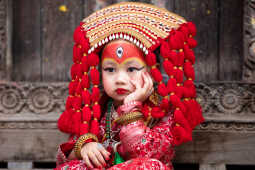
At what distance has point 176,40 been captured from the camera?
1.64m

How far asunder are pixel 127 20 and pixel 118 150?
590 mm

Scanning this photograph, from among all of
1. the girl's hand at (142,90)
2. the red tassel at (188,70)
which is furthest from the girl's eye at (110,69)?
the red tassel at (188,70)

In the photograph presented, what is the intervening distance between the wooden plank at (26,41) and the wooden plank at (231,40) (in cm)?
113

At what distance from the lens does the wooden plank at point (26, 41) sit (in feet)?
7.66

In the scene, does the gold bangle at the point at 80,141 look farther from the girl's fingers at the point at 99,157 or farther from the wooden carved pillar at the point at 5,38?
the wooden carved pillar at the point at 5,38

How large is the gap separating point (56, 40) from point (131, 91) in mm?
874

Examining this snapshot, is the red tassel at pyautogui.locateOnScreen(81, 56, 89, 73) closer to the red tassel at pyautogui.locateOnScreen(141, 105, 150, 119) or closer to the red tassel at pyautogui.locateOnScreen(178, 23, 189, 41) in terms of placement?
the red tassel at pyautogui.locateOnScreen(141, 105, 150, 119)

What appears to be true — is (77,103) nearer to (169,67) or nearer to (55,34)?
(169,67)

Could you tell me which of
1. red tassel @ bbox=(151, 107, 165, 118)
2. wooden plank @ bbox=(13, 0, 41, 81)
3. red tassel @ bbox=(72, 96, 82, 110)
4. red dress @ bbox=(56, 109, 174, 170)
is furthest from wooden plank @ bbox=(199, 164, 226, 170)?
wooden plank @ bbox=(13, 0, 41, 81)

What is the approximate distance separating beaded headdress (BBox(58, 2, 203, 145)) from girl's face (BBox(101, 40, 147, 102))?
3 centimetres

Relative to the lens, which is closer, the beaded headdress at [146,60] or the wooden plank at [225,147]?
the beaded headdress at [146,60]

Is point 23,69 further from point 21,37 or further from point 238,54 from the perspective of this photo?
point 238,54

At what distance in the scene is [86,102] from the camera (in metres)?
1.68

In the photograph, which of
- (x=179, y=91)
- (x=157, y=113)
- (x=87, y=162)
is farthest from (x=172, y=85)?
(x=87, y=162)
